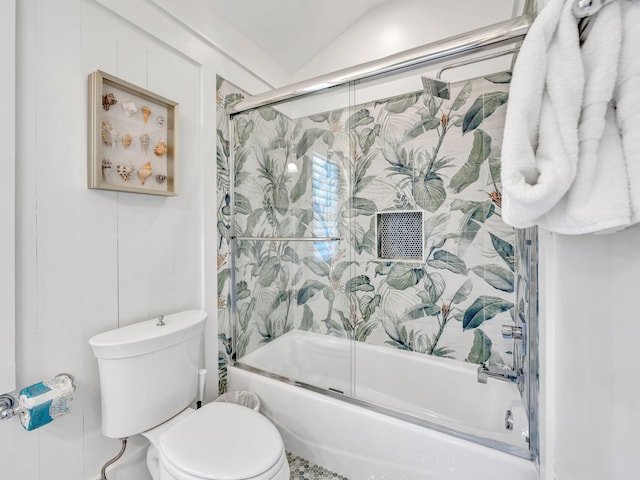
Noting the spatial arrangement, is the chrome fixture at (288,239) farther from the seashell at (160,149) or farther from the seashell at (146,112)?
the seashell at (146,112)

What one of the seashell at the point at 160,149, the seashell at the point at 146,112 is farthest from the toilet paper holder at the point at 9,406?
the seashell at the point at 146,112

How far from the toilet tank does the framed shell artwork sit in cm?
57

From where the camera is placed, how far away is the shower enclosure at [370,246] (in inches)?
56.9

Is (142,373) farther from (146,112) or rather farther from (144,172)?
(146,112)

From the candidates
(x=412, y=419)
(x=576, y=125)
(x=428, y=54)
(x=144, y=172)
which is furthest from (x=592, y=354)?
(x=144, y=172)

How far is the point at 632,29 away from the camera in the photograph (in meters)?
0.52

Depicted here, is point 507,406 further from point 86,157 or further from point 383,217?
point 86,157

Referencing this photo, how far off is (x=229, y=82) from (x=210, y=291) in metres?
1.19

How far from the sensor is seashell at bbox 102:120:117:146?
1.15m

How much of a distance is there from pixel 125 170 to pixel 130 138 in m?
0.14

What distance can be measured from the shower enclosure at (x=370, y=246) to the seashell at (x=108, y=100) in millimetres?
557

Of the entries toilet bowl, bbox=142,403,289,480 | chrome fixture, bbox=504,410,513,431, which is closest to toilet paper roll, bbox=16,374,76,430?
toilet bowl, bbox=142,403,289,480

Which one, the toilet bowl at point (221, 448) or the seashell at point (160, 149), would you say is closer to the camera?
the toilet bowl at point (221, 448)

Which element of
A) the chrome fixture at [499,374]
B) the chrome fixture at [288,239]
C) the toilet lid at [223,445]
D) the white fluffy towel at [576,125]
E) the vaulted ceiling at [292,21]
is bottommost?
the toilet lid at [223,445]
